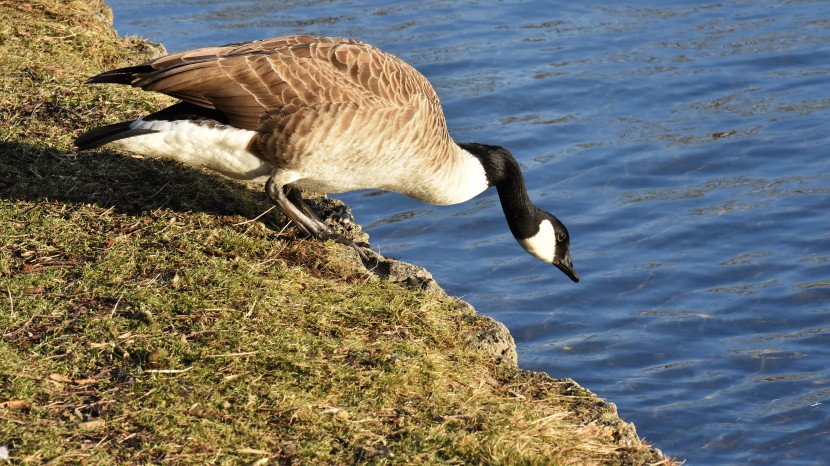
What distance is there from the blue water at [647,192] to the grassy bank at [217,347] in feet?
6.94

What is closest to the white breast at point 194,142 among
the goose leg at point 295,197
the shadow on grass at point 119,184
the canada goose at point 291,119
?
the canada goose at point 291,119

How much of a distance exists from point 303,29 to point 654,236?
19.6ft

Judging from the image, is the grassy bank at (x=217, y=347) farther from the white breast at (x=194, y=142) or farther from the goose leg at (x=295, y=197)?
the white breast at (x=194, y=142)

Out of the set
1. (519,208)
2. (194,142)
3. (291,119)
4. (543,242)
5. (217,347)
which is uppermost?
(291,119)

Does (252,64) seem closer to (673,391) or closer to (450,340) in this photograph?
(450,340)

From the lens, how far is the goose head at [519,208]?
6.66 meters

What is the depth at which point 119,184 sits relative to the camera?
5.99 meters

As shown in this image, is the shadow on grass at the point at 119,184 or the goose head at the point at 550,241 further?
the goose head at the point at 550,241

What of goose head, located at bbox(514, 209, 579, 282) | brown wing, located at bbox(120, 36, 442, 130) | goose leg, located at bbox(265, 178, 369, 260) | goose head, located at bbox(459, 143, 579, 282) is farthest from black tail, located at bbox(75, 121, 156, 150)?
goose head, located at bbox(514, 209, 579, 282)

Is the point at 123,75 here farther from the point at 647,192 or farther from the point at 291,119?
the point at 647,192

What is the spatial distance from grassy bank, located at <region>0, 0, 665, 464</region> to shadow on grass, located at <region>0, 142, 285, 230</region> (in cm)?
1

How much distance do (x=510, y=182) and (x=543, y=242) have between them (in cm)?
47

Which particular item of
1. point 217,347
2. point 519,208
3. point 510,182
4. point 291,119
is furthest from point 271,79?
point 519,208

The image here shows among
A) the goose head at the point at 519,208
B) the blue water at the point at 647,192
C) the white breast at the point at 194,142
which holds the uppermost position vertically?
the white breast at the point at 194,142
